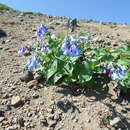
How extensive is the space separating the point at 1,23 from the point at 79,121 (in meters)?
5.31

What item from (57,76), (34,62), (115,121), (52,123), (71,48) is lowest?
(52,123)

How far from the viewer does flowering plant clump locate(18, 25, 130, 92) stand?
17.3 feet

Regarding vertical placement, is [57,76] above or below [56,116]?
above

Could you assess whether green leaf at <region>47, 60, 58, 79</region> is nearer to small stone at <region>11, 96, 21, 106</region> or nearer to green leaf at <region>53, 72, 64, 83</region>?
green leaf at <region>53, 72, 64, 83</region>

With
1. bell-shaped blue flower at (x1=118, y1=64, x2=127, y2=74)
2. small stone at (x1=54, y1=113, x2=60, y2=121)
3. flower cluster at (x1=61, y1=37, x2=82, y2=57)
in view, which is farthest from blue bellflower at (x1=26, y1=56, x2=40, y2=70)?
bell-shaped blue flower at (x1=118, y1=64, x2=127, y2=74)

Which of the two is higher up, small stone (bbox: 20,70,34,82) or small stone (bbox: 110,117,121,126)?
small stone (bbox: 20,70,34,82)

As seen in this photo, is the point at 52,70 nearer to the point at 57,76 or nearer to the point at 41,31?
the point at 57,76

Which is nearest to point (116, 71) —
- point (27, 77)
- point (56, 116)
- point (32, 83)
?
point (56, 116)

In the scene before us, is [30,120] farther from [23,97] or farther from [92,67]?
[92,67]

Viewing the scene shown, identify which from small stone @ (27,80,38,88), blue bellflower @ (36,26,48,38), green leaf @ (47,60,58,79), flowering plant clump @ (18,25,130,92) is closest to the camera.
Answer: flowering plant clump @ (18,25,130,92)

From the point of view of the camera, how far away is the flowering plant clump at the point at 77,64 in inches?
208

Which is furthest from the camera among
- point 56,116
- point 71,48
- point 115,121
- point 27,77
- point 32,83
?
point 27,77

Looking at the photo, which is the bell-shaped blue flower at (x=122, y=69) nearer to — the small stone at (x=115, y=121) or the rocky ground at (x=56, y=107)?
the rocky ground at (x=56, y=107)

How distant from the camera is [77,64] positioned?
5.58 meters
